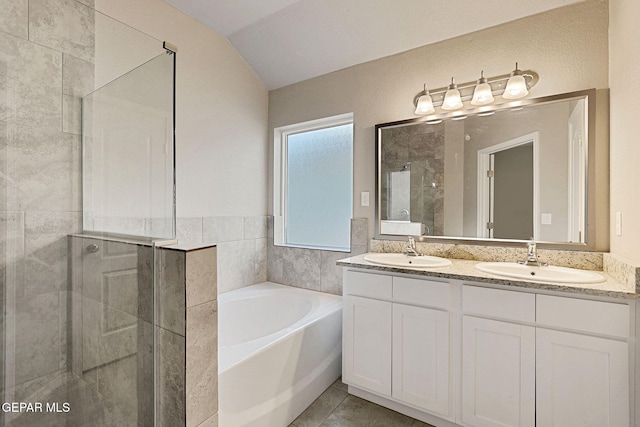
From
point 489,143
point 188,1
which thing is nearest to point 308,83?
point 188,1

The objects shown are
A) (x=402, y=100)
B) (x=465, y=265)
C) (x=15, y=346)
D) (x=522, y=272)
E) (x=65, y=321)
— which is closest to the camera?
(x=15, y=346)

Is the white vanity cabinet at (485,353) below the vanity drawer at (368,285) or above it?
below

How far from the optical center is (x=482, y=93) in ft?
6.47

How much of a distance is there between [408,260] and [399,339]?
0.52m

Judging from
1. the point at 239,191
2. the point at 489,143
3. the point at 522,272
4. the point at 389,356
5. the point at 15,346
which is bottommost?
→ the point at 389,356

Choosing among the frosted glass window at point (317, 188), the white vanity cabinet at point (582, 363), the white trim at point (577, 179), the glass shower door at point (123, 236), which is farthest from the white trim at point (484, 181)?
the glass shower door at point (123, 236)

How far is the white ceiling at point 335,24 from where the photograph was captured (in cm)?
200

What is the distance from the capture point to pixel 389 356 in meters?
1.84

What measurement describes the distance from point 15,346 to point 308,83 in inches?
103

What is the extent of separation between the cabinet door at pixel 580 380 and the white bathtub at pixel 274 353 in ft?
3.94

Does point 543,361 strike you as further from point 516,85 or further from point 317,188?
point 317,188

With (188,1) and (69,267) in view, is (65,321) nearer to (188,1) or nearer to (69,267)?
(69,267)

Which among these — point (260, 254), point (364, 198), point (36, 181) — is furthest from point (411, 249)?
point (36, 181)

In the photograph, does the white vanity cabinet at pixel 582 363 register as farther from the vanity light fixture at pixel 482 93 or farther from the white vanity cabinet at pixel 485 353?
the vanity light fixture at pixel 482 93
